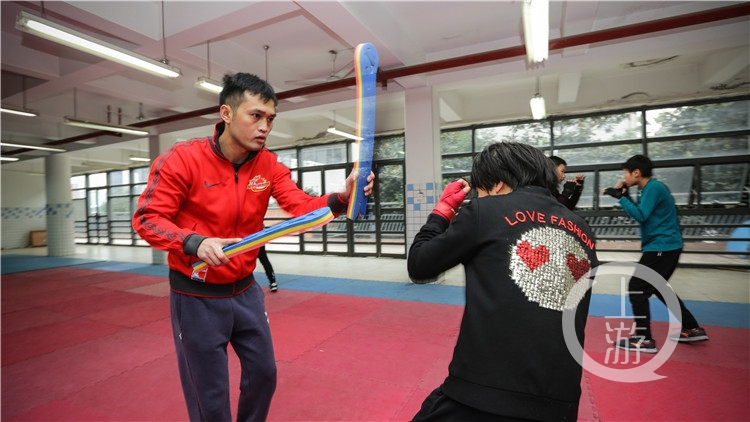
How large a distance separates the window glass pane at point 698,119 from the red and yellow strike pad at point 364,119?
324 inches

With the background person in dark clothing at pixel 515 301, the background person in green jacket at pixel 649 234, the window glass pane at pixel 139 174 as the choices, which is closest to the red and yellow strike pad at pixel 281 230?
the background person in dark clothing at pixel 515 301

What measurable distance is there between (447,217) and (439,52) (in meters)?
5.90

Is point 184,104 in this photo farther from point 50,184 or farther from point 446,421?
point 446,421

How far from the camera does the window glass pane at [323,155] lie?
1015 centimetres

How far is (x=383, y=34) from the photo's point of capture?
5.10 m

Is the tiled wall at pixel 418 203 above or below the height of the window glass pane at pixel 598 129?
below

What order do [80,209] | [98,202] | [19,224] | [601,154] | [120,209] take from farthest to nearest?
[80,209]
[98,202]
[19,224]
[120,209]
[601,154]

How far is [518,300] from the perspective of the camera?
107 centimetres

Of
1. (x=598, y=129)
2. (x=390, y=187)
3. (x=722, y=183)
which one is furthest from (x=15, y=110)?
(x=722, y=183)

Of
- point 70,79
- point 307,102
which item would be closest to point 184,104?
point 70,79

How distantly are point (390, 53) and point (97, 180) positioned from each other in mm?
17337

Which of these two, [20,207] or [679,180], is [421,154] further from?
[20,207]

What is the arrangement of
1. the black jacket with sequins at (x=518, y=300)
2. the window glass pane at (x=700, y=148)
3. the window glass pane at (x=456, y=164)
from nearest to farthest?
the black jacket with sequins at (x=518, y=300) < the window glass pane at (x=700, y=148) < the window glass pane at (x=456, y=164)

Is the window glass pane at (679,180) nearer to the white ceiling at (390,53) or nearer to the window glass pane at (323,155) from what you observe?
the white ceiling at (390,53)
